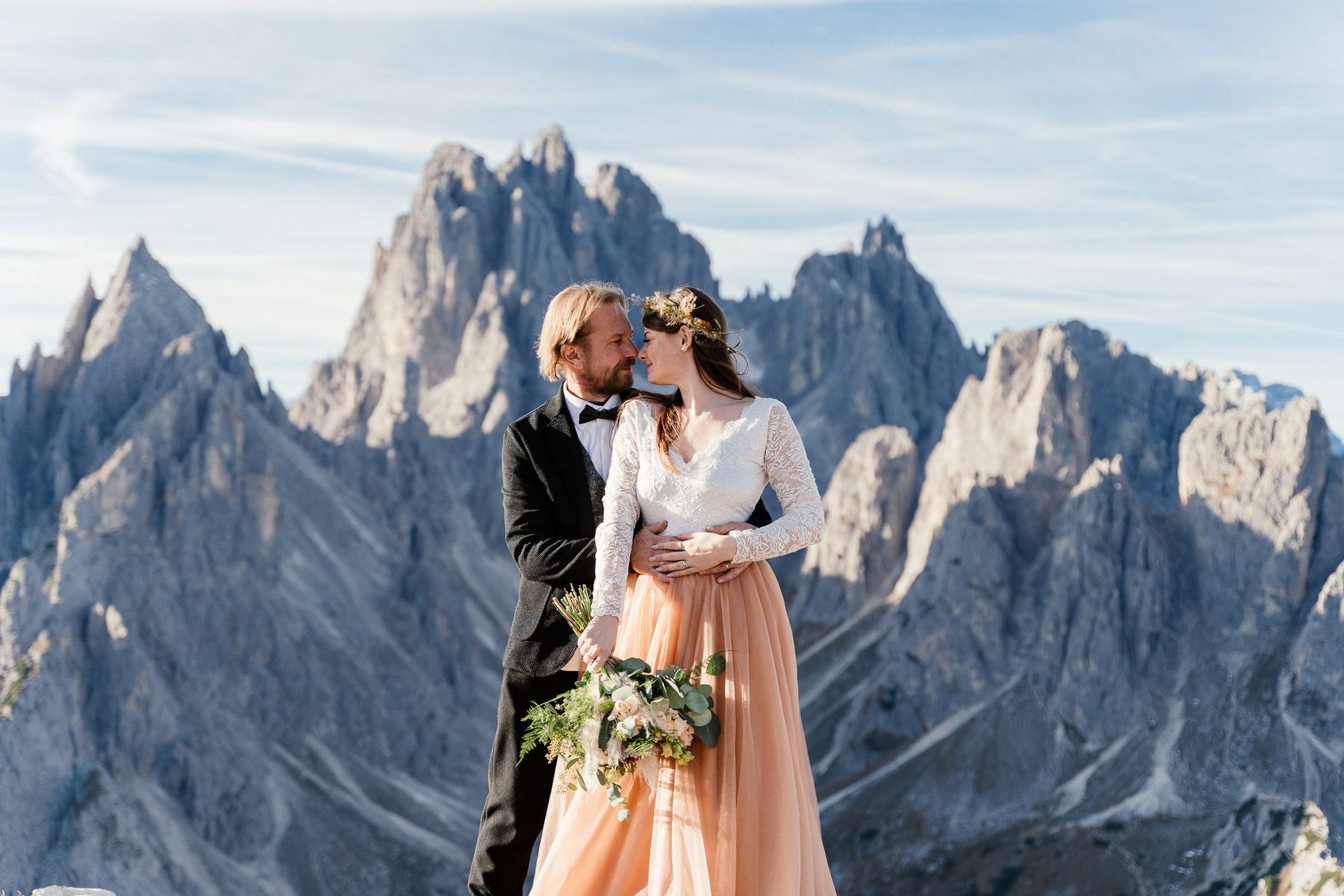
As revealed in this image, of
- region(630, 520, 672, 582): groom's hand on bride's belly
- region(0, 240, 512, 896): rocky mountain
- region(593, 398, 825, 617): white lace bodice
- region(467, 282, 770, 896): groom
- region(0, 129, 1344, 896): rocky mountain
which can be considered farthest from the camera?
region(0, 240, 512, 896): rocky mountain

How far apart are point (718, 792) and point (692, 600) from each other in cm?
130

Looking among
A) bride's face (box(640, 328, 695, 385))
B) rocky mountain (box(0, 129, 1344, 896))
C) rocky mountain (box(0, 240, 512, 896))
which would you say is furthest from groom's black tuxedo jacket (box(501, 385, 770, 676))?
rocky mountain (box(0, 240, 512, 896))

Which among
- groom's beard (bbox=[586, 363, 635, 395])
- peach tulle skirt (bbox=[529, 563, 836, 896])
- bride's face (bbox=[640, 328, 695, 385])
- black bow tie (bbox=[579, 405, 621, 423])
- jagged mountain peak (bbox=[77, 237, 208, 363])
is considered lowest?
jagged mountain peak (bbox=[77, 237, 208, 363])

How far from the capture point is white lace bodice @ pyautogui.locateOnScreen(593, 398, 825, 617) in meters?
9.39

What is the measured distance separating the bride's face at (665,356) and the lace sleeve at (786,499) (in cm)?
70

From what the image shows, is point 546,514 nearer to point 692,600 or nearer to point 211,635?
point 692,600

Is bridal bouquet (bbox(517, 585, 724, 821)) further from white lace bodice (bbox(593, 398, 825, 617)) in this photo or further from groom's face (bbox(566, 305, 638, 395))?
groom's face (bbox(566, 305, 638, 395))

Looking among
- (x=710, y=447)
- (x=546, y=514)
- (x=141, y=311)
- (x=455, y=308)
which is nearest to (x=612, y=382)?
(x=546, y=514)

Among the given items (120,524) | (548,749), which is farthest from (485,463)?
(548,749)

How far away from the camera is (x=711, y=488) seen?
948 centimetres

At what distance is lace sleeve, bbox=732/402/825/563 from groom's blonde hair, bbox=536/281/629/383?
4.85 feet

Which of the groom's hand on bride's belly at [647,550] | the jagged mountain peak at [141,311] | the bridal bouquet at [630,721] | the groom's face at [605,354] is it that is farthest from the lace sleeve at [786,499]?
the jagged mountain peak at [141,311]

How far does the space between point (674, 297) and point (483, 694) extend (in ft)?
430

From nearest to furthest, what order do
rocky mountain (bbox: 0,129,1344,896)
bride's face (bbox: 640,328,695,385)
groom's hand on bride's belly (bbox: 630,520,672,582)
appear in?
groom's hand on bride's belly (bbox: 630,520,672,582), bride's face (bbox: 640,328,695,385), rocky mountain (bbox: 0,129,1344,896)
